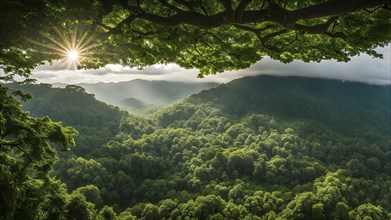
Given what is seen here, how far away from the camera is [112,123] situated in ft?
464

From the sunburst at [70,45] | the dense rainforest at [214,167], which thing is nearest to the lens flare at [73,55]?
the sunburst at [70,45]

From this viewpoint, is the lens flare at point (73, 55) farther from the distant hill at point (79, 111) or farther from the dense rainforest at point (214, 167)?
the distant hill at point (79, 111)

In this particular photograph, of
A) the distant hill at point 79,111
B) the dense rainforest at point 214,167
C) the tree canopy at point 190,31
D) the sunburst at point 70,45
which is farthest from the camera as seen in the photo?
the distant hill at point 79,111

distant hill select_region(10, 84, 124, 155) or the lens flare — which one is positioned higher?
the lens flare

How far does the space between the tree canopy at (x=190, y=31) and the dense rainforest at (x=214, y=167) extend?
1771 centimetres

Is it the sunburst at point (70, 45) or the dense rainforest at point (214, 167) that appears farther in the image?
the dense rainforest at point (214, 167)

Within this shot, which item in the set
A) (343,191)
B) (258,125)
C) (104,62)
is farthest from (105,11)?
(258,125)

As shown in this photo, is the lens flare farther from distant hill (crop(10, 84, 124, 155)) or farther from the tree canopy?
distant hill (crop(10, 84, 124, 155))

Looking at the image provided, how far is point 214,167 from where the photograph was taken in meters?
113

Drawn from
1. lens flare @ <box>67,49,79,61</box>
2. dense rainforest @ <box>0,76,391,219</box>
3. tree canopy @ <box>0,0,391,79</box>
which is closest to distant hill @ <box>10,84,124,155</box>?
dense rainforest @ <box>0,76,391,219</box>

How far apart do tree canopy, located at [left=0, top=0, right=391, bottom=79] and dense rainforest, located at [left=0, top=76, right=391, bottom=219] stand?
1771 centimetres

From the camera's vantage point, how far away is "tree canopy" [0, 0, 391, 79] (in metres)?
6.27

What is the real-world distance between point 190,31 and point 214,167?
106 metres

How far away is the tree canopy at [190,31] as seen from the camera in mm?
6272
